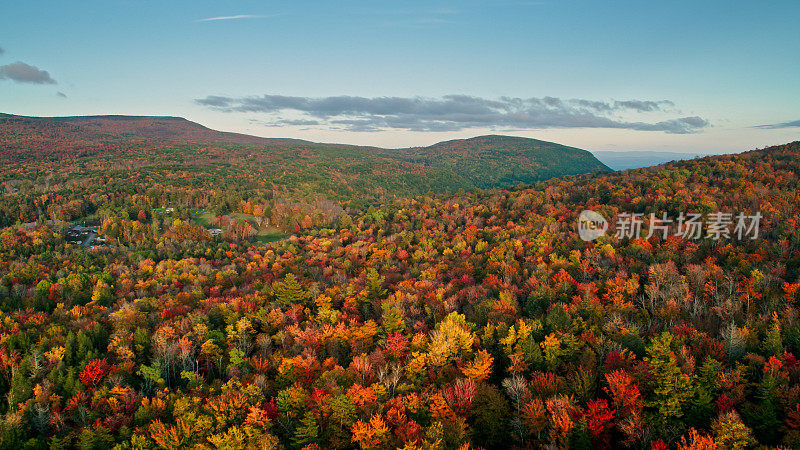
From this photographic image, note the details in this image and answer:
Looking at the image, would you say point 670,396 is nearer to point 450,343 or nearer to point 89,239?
point 450,343

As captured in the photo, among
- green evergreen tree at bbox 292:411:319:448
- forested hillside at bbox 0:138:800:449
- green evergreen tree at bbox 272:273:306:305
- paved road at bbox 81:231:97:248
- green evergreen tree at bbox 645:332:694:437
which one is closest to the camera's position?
green evergreen tree at bbox 645:332:694:437

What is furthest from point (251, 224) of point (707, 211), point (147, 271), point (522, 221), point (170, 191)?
point (707, 211)

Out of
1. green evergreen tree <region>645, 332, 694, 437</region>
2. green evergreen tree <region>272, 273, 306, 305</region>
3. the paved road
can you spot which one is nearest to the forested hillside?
green evergreen tree <region>645, 332, 694, 437</region>

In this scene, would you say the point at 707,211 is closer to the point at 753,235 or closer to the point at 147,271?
the point at 753,235

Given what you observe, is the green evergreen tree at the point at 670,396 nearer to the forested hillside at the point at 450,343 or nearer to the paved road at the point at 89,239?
the forested hillside at the point at 450,343

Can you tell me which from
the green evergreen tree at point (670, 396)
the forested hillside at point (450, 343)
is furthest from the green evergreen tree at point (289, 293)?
the green evergreen tree at point (670, 396)

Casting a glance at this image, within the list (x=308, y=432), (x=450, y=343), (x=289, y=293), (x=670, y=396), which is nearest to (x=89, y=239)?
(x=289, y=293)

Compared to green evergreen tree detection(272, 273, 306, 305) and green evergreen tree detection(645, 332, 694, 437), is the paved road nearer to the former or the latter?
green evergreen tree detection(272, 273, 306, 305)

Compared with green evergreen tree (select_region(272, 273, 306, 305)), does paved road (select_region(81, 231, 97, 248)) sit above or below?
below
